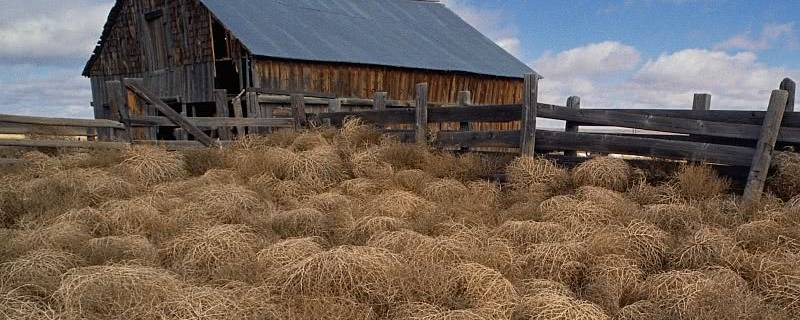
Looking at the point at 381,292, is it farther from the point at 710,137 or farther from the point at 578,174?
the point at 710,137

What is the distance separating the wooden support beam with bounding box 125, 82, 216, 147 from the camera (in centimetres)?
970

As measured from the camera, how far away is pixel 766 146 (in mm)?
5914

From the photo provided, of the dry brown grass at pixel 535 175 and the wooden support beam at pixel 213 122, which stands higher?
the wooden support beam at pixel 213 122

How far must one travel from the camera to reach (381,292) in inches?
150

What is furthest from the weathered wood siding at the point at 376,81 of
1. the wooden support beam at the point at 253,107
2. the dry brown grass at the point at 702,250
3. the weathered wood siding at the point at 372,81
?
the dry brown grass at the point at 702,250

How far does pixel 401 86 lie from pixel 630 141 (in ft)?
42.8

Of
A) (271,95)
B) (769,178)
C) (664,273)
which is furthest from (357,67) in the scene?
(664,273)

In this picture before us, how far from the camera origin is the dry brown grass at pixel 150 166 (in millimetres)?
7590

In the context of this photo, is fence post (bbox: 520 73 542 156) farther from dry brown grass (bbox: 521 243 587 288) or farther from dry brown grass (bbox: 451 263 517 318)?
dry brown grass (bbox: 451 263 517 318)

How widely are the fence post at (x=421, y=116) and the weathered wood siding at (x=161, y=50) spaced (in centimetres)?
1050

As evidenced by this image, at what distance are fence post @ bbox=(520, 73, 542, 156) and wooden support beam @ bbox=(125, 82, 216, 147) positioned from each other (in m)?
6.03

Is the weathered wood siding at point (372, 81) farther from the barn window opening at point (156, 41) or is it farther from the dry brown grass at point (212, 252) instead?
the dry brown grass at point (212, 252)

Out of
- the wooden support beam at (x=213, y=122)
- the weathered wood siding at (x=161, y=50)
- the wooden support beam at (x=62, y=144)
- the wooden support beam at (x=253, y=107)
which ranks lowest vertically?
the wooden support beam at (x=62, y=144)

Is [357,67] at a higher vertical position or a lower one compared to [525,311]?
higher
